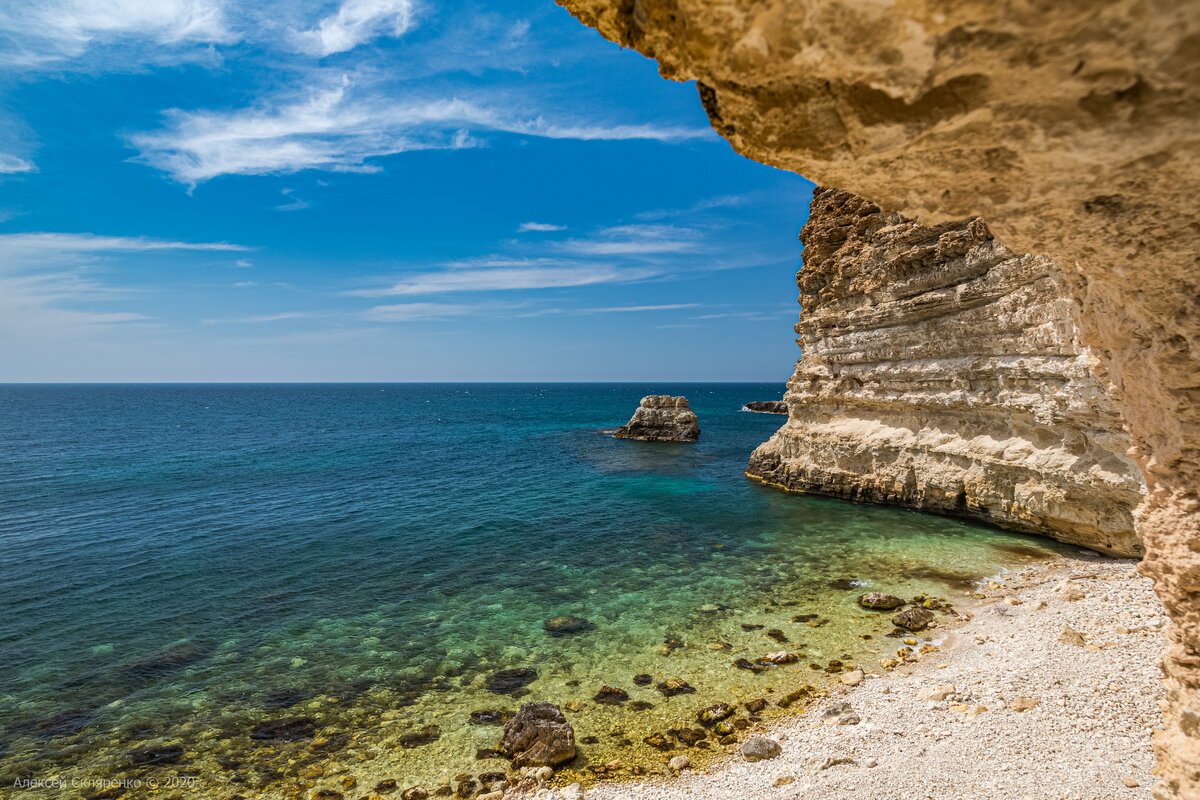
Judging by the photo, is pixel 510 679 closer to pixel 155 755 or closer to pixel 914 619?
pixel 155 755

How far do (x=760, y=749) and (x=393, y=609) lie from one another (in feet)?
39.2

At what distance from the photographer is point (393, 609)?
17344mm

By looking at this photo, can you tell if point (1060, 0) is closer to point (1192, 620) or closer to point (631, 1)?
point (631, 1)

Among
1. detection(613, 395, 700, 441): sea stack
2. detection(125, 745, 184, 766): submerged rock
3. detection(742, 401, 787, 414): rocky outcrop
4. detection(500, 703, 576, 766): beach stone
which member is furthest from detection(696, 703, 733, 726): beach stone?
detection(742, 401, 787, 414): rocky outcrop

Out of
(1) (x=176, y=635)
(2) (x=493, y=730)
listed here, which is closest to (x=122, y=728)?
(1) (x=176, y=635)

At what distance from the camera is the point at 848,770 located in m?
9.25

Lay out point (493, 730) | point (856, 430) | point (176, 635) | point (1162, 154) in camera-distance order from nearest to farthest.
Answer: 1. point (1162, 154)
2. point (493, 730)
3. point (176, 635)
4. point (856, 430)

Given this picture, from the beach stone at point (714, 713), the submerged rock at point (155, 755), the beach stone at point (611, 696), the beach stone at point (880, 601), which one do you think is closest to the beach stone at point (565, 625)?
the beach stone at point (611, 696)

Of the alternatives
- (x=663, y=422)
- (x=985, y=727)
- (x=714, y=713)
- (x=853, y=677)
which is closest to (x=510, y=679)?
(x=714, y=713)

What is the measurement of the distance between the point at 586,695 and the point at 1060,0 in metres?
13.1

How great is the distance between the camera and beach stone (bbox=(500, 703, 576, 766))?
10078 millimetres

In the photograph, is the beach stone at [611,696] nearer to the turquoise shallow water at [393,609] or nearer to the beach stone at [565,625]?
the turquoise shallow water at [393,609]

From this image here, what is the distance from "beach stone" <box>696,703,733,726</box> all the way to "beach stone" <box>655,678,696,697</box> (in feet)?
2.54

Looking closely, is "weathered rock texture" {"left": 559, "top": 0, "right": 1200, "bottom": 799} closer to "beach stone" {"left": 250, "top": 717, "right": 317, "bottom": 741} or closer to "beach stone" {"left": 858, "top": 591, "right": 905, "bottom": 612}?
"beach stone" {"left": 858, "top": 591, "right": 905, "bottom": 612}
